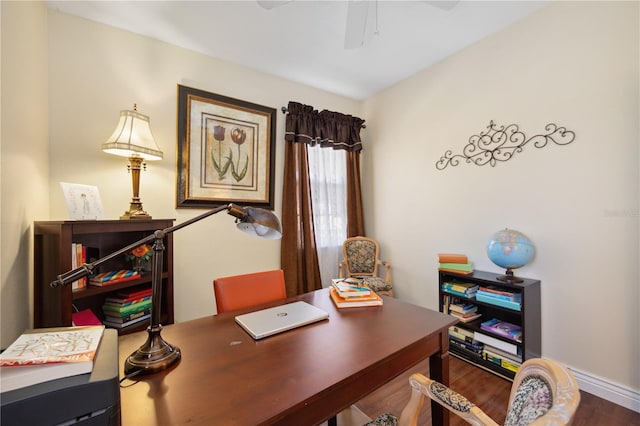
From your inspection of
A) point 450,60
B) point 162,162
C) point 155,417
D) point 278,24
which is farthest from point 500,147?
point 162,162

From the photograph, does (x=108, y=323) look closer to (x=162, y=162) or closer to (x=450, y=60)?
(x=162, y=162)

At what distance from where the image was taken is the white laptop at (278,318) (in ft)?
3.62

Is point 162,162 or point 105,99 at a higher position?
point 105,99

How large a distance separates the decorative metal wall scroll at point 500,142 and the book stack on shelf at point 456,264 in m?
0.84

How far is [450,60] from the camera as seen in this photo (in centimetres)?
260

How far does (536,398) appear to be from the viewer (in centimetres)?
69

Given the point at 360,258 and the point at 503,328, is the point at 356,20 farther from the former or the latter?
the point at 503,328

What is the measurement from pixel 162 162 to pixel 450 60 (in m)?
2.79

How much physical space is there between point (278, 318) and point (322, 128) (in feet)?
7.81

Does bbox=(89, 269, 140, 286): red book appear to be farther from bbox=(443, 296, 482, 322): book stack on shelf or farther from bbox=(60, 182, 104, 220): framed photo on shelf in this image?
bbox=(443, 296, 482, 322): book stack on shelf

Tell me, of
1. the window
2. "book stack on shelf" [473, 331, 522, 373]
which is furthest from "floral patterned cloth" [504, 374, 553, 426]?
the window

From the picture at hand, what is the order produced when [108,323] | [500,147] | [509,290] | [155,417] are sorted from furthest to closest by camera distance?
[500,147] → [509,290] → [108,323] → [155,417]

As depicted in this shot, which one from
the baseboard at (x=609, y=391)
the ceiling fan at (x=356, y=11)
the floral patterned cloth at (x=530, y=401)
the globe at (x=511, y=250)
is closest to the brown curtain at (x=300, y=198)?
the ceiling fan at (x=356, y=11)

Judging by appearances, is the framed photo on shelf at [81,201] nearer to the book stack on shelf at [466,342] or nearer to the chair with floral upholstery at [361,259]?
the chair with floral upholstery at [361,259]
